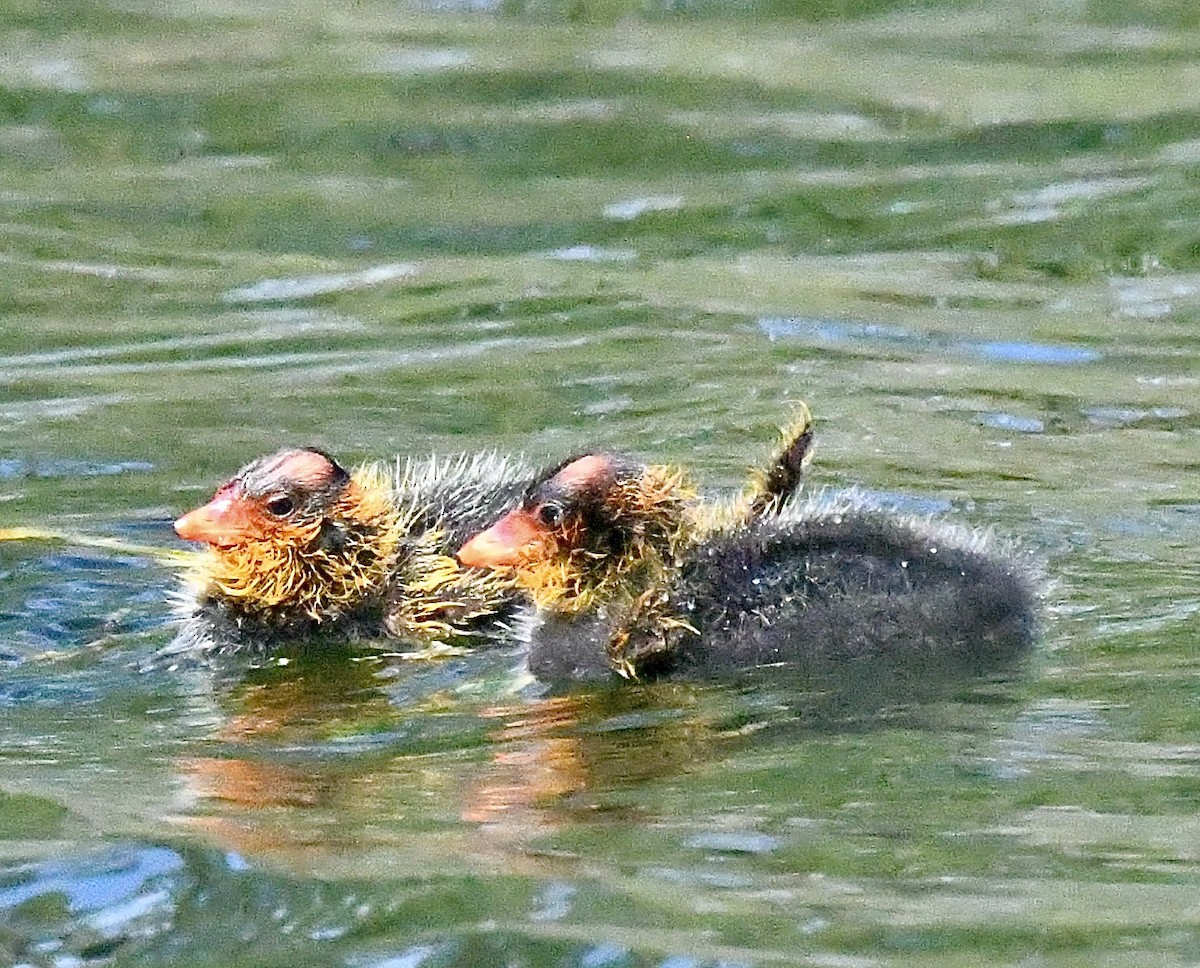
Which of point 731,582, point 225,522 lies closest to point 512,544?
point 731,582

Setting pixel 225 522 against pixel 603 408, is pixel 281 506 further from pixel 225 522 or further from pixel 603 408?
pixel 603 408

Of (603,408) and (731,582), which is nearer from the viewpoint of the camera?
(731,582)

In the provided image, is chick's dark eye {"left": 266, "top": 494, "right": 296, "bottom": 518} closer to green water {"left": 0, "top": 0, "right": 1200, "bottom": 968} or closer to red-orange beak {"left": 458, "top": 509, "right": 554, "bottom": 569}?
green water {"left": 0, "top": 0, "right": 1200, "bottom": 968}

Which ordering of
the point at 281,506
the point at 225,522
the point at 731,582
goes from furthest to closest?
the point at 281,506, the point at 225,522, the point at 731,582

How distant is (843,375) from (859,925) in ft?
17.1

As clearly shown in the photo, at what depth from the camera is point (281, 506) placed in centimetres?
706

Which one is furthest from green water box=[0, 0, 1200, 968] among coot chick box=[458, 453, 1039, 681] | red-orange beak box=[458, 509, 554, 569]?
red-orange beak box=[458, 509, 554, 569]

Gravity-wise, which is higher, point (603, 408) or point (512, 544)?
point (512, 544)

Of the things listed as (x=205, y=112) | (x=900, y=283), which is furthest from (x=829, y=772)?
(x=205, y=112)

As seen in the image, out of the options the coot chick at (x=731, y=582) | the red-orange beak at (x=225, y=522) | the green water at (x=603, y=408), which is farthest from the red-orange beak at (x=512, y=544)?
the red-orange beak at (x=225, y=522)

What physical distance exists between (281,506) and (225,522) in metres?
0.19

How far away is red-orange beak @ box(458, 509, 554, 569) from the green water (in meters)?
0.28

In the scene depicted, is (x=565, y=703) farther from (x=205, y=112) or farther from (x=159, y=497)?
(x=205, y=112)

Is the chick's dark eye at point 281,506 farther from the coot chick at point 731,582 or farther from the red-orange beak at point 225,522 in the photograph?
the coot chick at point 731,582
